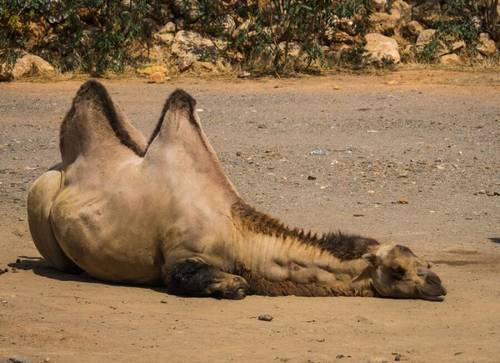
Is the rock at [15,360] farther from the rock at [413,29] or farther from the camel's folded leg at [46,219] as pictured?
the rock at [413,29]

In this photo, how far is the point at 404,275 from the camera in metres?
8.64

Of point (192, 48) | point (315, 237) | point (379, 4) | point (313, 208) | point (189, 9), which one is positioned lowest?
point (313, 208)

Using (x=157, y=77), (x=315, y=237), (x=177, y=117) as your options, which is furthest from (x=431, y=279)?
(x=157, y=77)

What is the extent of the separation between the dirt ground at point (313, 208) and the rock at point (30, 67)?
3.55 ft

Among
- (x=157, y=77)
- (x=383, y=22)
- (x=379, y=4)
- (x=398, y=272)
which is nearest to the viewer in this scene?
(x=398, y=272)

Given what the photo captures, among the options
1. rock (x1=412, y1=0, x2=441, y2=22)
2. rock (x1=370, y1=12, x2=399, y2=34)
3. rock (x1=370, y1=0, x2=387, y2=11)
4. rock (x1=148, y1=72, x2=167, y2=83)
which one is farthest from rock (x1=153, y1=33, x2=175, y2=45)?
rock (x1=412, y1=0, x2=441, y2=22)

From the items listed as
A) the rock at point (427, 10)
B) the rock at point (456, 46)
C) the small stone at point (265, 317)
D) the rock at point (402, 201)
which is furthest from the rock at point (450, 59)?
the small stone at point (265, 317)

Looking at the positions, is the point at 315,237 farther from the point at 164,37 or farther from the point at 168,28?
the point at 168,28

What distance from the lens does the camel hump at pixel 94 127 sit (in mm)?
9570

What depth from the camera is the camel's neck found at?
8.74m

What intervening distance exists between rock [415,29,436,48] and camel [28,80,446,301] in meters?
14.5

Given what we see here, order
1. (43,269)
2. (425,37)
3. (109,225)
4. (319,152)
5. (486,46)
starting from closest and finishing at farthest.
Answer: (109,225)
(43,269)
(319,152)
(486,46)
(425,37)

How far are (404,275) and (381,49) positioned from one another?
570 inches

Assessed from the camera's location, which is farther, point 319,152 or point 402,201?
point 319,152
